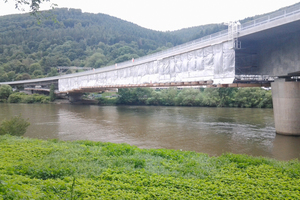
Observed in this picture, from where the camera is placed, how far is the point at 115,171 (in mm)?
9312

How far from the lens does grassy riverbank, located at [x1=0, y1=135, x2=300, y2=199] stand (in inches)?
282

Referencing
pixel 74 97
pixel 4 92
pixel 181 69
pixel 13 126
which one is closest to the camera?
pixel 13 126

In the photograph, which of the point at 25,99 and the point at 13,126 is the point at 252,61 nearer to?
the point at 13,126

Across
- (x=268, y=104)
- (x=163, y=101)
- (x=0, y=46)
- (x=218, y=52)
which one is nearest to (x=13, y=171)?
(x=218, y=52)

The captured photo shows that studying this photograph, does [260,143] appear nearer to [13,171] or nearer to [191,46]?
[191,46]

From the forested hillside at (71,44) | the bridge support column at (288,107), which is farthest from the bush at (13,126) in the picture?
the forested hillside at (71,44)

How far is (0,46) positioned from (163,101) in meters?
132

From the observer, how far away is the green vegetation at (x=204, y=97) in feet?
176

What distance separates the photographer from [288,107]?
2230 centimetres

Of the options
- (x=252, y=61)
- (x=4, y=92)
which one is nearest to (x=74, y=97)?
(x=4, y=92)

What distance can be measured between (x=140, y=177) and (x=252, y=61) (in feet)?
74.9

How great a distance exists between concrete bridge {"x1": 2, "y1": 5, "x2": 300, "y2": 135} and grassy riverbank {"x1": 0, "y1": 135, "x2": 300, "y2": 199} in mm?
13540

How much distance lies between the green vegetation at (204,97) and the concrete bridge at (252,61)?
25.2 meters

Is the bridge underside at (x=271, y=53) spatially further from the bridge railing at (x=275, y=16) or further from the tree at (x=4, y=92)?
the tree at (x=4, y=92)
